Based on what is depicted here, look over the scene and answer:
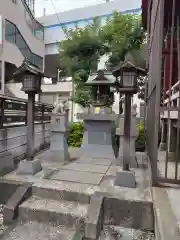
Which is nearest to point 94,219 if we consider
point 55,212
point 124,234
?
point 124,234

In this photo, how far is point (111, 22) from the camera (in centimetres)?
1179

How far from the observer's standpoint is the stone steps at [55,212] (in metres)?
3.38

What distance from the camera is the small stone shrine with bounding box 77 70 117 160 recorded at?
22.3ft

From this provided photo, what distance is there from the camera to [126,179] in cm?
409

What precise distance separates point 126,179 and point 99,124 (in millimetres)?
3092

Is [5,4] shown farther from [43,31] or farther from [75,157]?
[75,157]

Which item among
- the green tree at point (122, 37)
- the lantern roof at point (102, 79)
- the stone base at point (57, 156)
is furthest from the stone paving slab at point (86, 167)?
the green tree at point (122, 37)

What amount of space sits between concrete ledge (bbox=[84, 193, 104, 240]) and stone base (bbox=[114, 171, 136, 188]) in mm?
720

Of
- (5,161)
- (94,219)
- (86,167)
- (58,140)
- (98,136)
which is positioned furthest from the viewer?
(98,136)

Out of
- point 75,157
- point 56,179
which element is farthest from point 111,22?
point 56,179

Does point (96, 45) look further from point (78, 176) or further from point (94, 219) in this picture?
point (94, 219)

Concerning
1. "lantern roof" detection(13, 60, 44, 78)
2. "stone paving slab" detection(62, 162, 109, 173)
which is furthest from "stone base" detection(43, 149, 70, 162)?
"lantern roof" detection(13, 60, 44, 78)

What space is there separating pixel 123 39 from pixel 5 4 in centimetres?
816

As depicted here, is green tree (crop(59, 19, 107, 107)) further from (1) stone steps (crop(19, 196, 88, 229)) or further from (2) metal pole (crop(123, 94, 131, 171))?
(1) stone steps (crop(19, 196, 88, 229))
